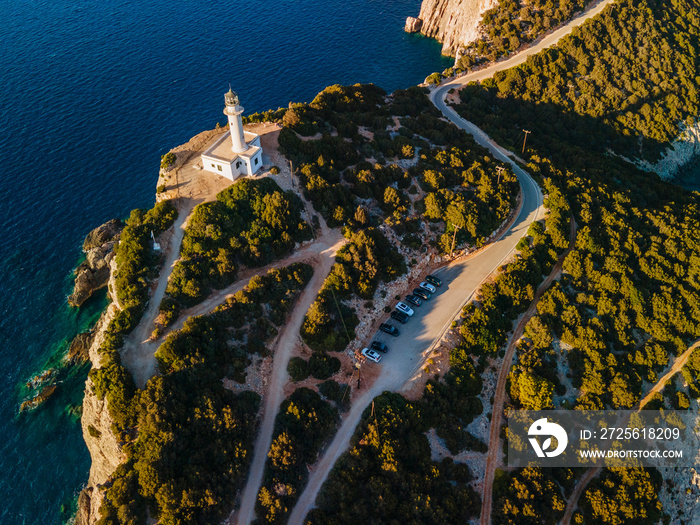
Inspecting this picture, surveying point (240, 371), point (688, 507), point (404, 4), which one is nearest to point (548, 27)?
point (404, 4)

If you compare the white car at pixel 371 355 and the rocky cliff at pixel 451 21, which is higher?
the rocky cliff at pixel 451 21

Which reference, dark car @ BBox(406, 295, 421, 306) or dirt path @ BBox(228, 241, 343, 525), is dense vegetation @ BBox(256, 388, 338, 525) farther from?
dark car @ BBox(406, 295, 421, 306)

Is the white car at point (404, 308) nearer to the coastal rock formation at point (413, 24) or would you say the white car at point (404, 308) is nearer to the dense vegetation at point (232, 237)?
the dense vegetation at point (232, 237)

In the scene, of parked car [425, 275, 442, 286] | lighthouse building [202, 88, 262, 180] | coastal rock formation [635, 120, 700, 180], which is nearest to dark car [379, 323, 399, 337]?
parked car [425, 275, 442, 286]

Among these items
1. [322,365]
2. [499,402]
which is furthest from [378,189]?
[499,402]

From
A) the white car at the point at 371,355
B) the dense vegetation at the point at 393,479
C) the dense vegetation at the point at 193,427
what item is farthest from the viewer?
the white car at the point at 371,355

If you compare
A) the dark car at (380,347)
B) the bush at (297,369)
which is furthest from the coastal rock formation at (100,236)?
the dark car at (380,347)

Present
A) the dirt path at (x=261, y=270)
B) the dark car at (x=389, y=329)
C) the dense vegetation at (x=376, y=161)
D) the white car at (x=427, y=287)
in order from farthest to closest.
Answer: the dense vegetation at (x=376, y=161)
the white car at (x=427, y=287)
the dark car at (x=389, y=329)
the dirt path at (x=261, y=270)
